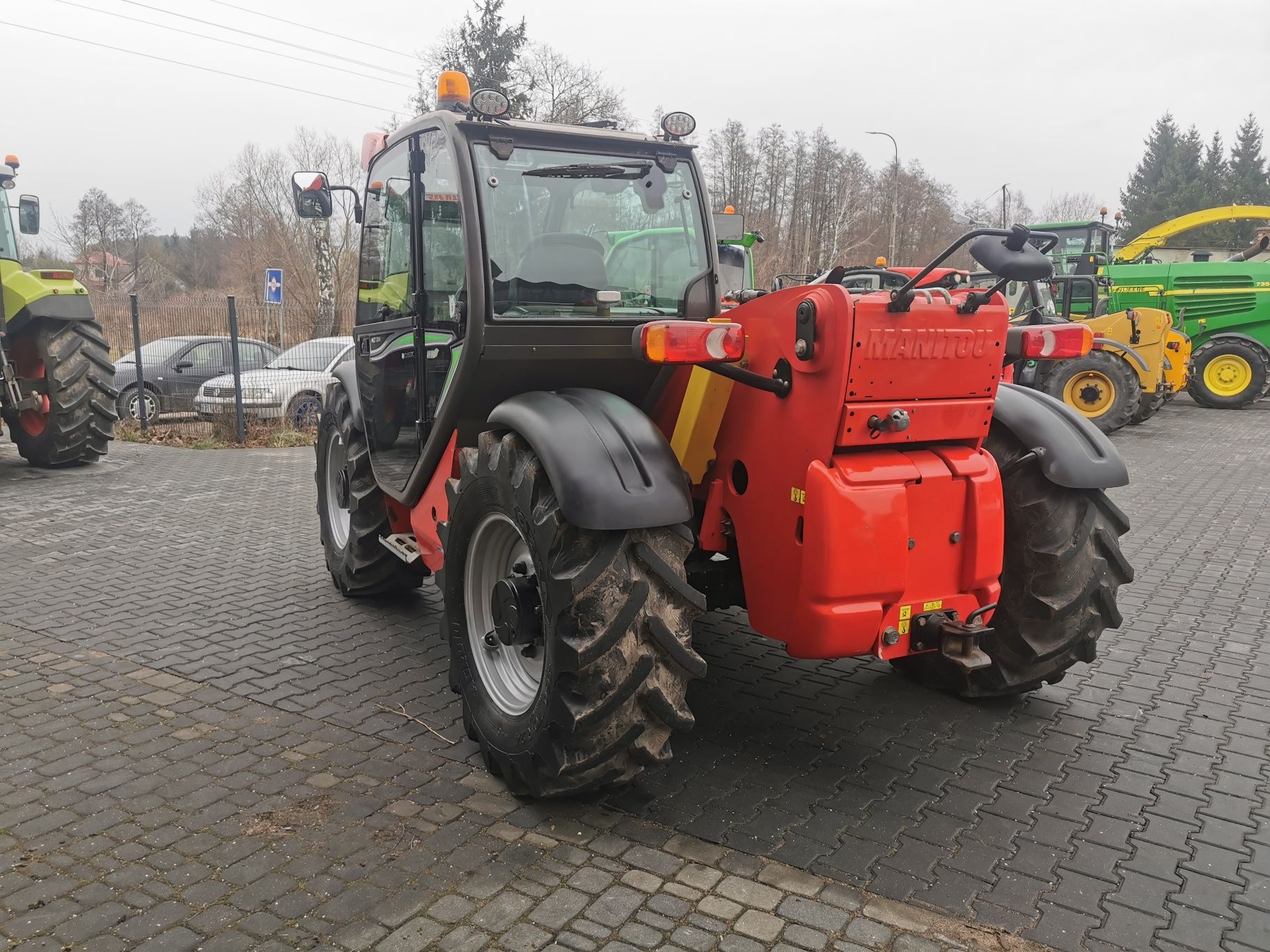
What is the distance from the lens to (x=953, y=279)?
457 centimetres

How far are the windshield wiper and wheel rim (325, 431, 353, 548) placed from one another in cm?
249

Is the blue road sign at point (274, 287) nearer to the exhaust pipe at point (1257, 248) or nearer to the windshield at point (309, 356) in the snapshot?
the windshield at point (309, 356)

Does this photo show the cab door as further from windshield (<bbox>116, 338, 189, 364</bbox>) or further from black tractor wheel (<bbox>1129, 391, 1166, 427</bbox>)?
black tractor wheel (<bbox>1129, 391, 1166, 427</bbox>)

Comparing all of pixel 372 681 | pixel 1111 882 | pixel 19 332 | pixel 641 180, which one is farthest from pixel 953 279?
pixel 19 332

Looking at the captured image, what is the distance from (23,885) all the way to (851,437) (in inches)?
114

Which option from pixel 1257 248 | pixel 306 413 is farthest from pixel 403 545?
pixel 1257 248

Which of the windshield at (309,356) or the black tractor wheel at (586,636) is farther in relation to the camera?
the windshield at (309,356)

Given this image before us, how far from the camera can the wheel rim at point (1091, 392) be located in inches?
529

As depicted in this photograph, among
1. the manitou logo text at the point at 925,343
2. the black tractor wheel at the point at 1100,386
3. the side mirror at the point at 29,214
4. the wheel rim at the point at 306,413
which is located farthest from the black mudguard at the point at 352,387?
the black tractor wheel at the point at 1100,386

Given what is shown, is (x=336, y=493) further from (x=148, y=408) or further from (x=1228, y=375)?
(x=1228, y=375)

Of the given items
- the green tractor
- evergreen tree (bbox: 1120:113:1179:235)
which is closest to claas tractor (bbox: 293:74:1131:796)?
the green tractor

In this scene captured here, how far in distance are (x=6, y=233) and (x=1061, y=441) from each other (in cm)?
1090

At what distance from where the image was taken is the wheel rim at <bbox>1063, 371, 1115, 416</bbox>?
44.1 feet

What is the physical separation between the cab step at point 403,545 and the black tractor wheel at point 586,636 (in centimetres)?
149
